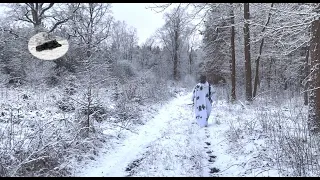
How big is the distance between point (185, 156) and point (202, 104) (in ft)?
14.8

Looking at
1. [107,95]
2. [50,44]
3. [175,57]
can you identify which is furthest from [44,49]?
[175,57]

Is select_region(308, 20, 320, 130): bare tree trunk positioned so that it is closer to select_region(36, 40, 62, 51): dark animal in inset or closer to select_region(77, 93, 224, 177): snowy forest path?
select_region(77, 93, 224, 177): snowy forest path

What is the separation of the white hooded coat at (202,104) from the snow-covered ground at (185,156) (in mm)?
963

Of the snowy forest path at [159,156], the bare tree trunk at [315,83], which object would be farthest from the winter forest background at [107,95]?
the snowy forest path at [159,156]

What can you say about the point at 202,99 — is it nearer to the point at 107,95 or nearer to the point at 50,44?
the point at 107,95

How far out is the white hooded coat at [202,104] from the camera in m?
10.9

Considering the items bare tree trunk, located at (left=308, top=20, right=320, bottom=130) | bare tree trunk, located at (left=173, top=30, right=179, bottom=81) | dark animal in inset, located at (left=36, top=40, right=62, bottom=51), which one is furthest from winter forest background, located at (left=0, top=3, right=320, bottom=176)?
bare tree trunk, located at (left=173, top=30, right=179, bottom=81)

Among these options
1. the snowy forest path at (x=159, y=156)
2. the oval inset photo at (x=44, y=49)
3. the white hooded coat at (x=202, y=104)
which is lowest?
the snowy forest path at (x=159, y=156)

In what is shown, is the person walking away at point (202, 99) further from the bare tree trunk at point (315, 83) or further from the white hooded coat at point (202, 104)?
the bare tree trunk at point (315, 83)

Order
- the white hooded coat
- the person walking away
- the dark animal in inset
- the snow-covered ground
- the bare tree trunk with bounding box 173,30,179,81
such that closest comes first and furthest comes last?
the snow-covered ground < the white hooded coat < the person walking away < the dark animal in inset < the bare tree trunk with bounding box 173,30,179,81

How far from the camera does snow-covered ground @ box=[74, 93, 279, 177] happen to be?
5.90 meters

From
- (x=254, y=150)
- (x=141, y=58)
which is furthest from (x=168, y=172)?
(x=141, y=58)

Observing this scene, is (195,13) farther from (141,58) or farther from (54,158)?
(141,58)

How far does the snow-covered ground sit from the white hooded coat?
0.96m
